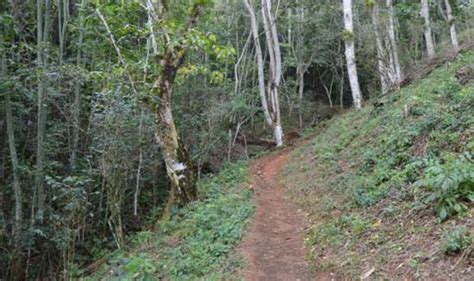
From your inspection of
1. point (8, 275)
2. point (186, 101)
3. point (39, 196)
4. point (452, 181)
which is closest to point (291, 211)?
point (452, 181)

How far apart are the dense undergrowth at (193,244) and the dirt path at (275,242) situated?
0.80ft

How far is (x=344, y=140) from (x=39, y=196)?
7.94 m

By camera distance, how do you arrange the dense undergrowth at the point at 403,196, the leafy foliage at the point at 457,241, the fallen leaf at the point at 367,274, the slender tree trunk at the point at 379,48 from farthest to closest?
the slender tree trunk at the point at 379,48 < the fallen leaf at the point at 367,274 < the dense undergrowth at the point at 403,196 < the leafy foliage at the point at 457,241

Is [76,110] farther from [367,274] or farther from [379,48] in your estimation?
[379,48]

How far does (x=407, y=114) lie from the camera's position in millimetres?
9305

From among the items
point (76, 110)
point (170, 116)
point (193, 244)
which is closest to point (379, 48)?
point (170, 116)

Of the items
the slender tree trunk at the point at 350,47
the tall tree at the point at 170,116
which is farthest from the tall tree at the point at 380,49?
the tall tree at the point at 170,116

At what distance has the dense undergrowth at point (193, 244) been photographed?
236 inches

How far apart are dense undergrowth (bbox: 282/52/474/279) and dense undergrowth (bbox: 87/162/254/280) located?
1.33 metres

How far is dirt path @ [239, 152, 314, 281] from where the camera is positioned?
5.75 m

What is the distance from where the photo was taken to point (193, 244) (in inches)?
279

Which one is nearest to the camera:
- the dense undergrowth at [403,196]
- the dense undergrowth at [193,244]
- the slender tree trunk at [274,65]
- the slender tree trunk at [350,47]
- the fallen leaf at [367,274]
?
the dense undergrowth at [403,196]

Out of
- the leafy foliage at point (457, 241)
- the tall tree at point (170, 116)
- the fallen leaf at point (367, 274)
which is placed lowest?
the fallen leaf at point (367, 274)

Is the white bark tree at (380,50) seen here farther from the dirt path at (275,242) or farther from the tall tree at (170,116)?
the tall tree at (170,116)
